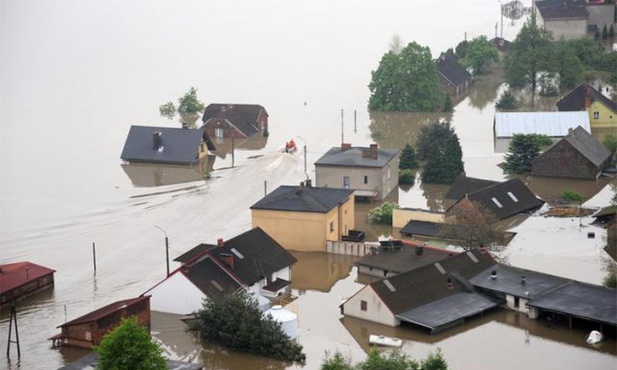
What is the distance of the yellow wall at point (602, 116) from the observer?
44.4 meters

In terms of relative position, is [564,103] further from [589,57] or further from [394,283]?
[394,283]

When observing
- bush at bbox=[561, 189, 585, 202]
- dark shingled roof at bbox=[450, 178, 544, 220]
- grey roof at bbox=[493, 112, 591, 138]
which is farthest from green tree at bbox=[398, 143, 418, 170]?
bush at bbox=[561, 189, 585, 202]

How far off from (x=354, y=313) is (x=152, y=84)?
3921 centimetres

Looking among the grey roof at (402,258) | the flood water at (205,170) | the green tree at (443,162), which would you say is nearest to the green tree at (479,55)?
the flood water at (205,170)

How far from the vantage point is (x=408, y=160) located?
3944 centimetres

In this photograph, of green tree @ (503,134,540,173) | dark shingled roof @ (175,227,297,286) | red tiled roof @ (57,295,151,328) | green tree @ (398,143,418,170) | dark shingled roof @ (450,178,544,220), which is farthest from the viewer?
green tree @ (398,143,418,170)

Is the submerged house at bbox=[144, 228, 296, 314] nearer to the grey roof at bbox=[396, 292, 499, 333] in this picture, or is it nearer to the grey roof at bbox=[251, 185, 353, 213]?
the grey roof at bbox=[251, 185, 353, 213]

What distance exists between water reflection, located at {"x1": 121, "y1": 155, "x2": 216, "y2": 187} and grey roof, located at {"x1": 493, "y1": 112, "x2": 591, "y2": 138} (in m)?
11.5

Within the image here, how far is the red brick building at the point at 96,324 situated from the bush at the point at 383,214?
10488mm

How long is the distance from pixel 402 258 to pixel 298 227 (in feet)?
11.8

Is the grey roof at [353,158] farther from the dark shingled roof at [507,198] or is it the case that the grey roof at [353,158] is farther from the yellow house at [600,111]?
the yellow house at [600,111]

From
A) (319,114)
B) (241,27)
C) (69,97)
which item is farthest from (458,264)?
(241,27)

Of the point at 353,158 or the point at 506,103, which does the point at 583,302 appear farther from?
the point at 506,103

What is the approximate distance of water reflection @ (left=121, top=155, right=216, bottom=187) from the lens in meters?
39.1
